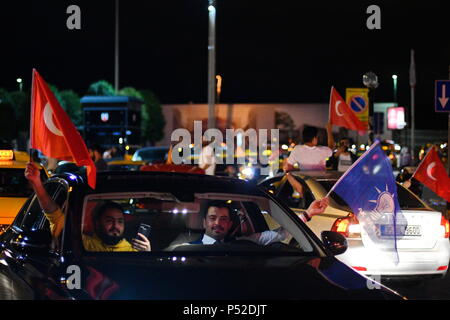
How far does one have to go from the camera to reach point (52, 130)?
6230 millimetres

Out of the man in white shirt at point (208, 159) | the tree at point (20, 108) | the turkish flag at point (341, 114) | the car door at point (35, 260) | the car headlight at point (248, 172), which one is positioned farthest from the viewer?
the tree at point (20, 108)

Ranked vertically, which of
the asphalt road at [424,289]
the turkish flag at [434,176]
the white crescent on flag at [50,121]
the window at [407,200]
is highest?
the white crescent on flag at [50,121]

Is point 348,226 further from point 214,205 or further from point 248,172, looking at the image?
point 248,172

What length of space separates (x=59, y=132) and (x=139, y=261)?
1.72m

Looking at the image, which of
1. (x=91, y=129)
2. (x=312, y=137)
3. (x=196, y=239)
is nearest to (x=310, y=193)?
(x=312, y=137)

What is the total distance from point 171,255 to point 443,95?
36.9 ft

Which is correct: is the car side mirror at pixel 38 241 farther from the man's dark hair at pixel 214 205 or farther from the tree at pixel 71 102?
the tree at pixel 71 102

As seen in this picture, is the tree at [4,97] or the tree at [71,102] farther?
the tree at [71,102]

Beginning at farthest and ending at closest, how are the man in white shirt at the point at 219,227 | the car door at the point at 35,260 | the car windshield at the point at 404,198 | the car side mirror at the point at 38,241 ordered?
the car windshield at the point at 404,198
the man in white shirt at the point at 219,227
the car side mirror at the point at 38,241
the car door at the point at 35,260

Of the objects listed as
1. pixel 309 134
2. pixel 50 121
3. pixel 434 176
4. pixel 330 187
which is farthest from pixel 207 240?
pixel 309 134

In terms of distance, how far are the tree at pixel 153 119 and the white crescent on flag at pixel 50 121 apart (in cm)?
8677

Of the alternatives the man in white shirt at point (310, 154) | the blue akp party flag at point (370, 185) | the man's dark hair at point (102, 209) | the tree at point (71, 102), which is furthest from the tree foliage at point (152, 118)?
the man's dark hair at point (102, 209)

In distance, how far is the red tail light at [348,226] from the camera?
9430mm

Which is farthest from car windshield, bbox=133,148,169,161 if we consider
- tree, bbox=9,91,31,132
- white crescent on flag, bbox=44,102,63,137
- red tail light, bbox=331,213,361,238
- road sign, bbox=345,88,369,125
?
tree, bbox=9,91,31,132
